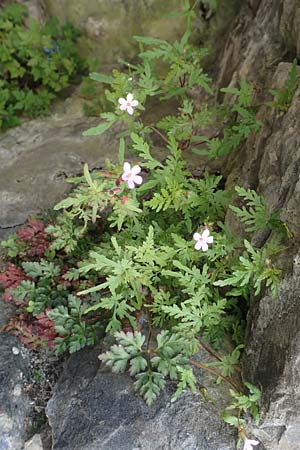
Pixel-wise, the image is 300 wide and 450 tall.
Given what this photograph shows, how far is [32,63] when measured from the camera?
493 cm

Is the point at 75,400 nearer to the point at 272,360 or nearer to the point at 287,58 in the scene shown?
the point at 272,360

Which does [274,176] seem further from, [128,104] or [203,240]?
[128,104]

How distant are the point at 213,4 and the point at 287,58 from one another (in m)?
1.01

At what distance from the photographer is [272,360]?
2756mm

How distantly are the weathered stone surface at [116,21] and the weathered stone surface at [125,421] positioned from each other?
3.15 metres

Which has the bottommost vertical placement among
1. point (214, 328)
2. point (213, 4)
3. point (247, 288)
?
point (214, 328)

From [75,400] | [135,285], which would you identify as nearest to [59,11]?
[135,285]

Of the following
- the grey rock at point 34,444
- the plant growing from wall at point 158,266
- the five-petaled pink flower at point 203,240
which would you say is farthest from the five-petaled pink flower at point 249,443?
the grey rock at point 34,444

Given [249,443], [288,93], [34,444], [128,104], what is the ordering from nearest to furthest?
[249,443]
[34,444]
[128,104]
[288,93]

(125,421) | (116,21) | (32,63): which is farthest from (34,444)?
(116,21)

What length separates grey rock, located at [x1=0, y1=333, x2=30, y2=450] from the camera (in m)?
2.96

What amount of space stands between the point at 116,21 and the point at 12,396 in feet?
11.2

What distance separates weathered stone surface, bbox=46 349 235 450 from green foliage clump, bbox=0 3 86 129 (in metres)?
2.70

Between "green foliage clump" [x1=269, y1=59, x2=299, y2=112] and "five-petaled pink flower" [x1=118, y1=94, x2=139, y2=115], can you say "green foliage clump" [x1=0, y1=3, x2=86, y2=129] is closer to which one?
"five-petaled pink flower" [x1=118, y1=94, x2=139, y2=115]
